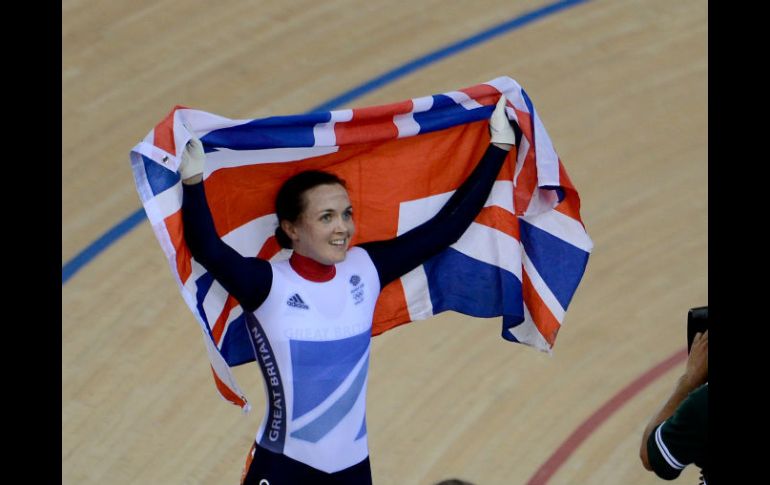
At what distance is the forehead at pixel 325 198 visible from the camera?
3715mm

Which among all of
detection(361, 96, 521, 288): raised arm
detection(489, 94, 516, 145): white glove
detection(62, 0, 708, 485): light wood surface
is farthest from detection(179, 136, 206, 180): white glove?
detection(62, 0, 708, 485): light wood surface

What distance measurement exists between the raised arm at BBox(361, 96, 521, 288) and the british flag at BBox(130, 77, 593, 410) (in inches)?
2.2

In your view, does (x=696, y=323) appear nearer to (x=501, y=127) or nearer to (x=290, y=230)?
(x=501, y=127)

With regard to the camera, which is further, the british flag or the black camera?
the british flag

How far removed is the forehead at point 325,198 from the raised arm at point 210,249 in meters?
0.21

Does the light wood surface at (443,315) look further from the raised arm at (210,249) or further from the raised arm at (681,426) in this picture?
the raised arm at (681,426)

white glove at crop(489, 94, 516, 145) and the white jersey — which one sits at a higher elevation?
white glove at crop(489, 94, 516, 145)

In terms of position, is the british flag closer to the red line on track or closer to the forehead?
the forehead

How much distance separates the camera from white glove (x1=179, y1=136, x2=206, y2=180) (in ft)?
11.4

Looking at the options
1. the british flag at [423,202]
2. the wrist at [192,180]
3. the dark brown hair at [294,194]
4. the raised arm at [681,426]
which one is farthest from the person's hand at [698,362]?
the wrist at [192,180]

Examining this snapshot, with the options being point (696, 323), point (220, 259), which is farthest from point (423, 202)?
point (696, 323)

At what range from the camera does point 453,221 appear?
4.02 meters

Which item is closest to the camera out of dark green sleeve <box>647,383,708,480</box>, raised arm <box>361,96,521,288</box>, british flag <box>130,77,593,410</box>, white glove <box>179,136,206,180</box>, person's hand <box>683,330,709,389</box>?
dark green sleeve <box>647,383,708,480</box>

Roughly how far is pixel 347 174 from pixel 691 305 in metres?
2.59
